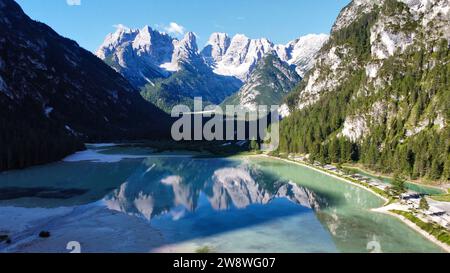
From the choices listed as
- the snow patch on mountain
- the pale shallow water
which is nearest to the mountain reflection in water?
the pale shallow water

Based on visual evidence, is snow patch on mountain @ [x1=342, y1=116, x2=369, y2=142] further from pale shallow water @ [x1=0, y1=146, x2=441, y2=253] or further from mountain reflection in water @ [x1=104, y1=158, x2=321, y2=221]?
mountain reflection in water @ [x1=104, y1=158, x2=321, y2=221]

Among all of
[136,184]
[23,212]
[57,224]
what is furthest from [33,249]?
[136,184]

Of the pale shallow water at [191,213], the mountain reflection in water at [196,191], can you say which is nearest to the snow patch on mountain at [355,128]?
the pale shallow water at [191,213]

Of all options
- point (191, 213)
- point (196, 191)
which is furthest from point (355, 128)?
point (191, 213)

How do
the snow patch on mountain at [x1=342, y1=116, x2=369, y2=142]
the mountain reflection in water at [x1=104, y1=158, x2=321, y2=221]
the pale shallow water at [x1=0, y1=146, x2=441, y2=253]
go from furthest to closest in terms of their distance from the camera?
1. the snow patch on mountain at [x1=342, y1=116, x2=369, y2=142]
2. the mountain reflection in water at [x1=104, y1=158, x2=321, y2=221]
3. the pale shallow water at [x1=0, y1=146, x2=441, y2=253]

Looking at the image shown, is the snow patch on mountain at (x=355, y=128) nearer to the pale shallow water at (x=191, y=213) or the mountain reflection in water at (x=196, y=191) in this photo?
the pale shallow water at (x=191, y=213)

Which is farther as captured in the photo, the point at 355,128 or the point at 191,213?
the point at 355,128

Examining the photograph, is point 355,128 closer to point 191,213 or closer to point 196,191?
point 196,191

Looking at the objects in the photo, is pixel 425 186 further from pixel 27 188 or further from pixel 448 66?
pixel 27 188
